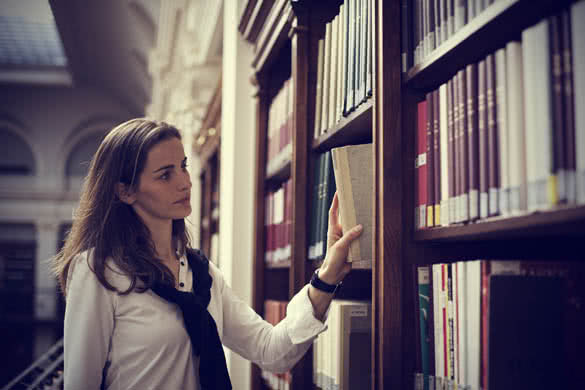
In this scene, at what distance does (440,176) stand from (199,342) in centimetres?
78

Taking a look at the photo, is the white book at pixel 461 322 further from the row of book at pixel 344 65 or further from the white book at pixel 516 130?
the row of book at pixel 344 65

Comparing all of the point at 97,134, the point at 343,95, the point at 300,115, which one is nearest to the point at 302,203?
the point at 300,115

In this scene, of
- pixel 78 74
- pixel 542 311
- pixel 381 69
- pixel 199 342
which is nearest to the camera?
pixel 542 311

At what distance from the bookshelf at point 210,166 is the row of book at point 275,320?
165 cm


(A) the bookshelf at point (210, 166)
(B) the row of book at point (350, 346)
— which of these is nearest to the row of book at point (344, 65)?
(B) the row of book at point (350, 346)

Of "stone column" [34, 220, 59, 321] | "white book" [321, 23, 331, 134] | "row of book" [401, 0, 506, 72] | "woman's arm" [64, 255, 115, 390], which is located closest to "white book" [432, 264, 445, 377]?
"row of book" [401, 0, 506, 72]

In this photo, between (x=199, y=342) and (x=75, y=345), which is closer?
(x=75, y=345)

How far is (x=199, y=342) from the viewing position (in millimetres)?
1469

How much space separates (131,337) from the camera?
56.1 inches

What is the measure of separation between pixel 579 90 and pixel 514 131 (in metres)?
0.13

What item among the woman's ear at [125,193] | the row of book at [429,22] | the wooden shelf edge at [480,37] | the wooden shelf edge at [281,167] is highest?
the row of book at [429,22]

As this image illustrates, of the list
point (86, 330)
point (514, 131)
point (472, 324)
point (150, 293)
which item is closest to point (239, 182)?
point (150, 293)

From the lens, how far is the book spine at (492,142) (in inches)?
36.9

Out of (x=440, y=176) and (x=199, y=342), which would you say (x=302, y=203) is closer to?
(x=199, y=342)
